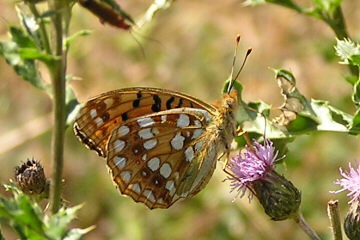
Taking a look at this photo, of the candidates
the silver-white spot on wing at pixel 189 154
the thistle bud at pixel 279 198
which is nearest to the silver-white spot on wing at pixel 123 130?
the silver-white spot on wing at pixel 189 154

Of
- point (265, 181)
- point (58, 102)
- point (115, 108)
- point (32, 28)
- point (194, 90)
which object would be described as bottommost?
point (194, 90)

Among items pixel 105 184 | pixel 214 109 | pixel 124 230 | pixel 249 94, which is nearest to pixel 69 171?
pixel 105 184

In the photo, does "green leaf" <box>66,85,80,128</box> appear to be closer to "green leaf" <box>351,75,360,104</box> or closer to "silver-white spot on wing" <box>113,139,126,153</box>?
"silver-white spot on wing" <box>113,139,126,153</box>

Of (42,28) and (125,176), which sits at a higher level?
(42,28)

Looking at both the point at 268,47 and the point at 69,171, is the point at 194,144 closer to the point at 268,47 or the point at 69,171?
the point at 69,171

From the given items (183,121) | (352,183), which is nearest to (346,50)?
(352,183)

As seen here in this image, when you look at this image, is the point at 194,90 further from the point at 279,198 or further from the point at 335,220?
the point at 335,220

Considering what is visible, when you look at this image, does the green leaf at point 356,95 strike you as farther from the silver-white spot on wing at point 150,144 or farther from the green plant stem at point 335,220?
the silver-white spot on wing at point 150,144
